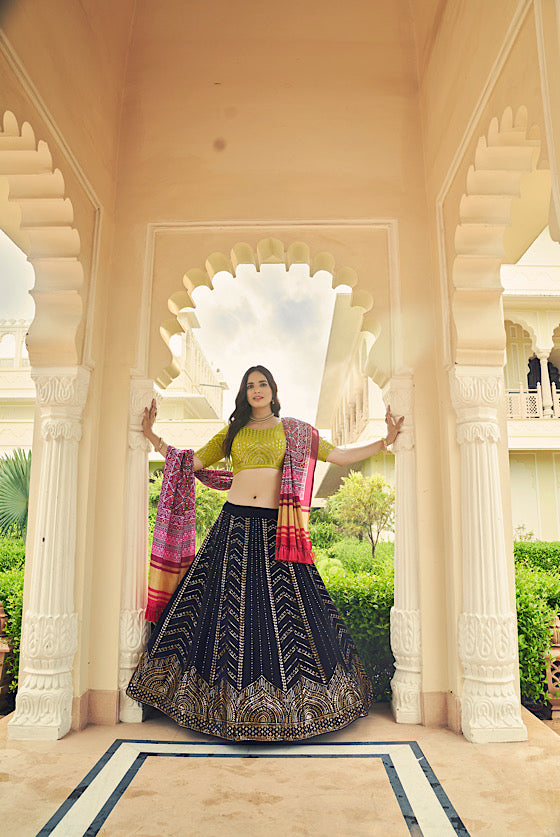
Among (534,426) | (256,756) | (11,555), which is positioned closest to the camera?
(256,756)

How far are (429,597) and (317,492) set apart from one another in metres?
14.6

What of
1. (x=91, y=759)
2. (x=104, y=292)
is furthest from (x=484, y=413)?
(x=91, y=759)

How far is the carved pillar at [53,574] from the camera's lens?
292 cm

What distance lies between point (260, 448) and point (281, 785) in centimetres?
159

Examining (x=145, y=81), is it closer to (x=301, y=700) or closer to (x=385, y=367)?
(x=385, y=367)

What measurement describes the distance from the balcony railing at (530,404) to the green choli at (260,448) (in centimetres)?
889

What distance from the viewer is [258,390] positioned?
11.3ft

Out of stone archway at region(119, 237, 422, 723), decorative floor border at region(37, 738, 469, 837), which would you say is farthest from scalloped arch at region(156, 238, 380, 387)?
decorative floor border at region(37, 738, 469, 837)

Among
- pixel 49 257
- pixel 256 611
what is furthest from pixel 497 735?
pixel 49 257

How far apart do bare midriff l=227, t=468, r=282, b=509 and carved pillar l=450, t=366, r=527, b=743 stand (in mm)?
956

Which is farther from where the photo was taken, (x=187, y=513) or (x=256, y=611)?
(x=187, y=513)

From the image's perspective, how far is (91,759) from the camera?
2633 millimetres

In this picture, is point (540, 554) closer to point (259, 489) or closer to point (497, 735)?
point (497, 735)

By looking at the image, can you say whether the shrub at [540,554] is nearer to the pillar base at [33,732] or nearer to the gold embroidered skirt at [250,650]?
the gold embroidered skirt at [250,650]
